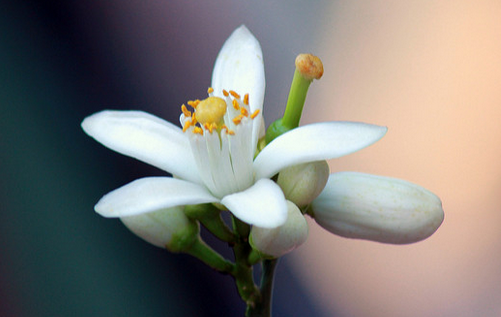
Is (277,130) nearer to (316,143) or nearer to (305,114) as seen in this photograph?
(316,143)

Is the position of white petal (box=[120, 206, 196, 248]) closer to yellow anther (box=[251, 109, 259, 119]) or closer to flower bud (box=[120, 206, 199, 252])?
Answer: flower bud (box=[120, 206, 199, 252])

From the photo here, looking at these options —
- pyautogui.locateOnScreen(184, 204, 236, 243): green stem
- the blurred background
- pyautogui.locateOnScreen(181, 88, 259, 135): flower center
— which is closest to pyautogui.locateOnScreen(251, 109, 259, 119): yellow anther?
pyautogui.locateOnScreen(181, 88, 259, 135): flower center

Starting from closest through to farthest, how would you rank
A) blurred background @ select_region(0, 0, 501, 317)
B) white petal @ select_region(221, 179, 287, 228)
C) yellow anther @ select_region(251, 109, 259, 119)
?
white petal @ select_region(221, 179, 287, 228) < yellow anther @ select_region(251, 109, 259, 119) < blurred background @ select_region(0, 0, 501, 317)

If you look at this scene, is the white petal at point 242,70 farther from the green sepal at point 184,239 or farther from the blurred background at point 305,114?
the blurred background at point 305,114

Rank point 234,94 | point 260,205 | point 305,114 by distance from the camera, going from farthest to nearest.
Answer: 1. point 305,114
2. point 234,94
3. point 260,205

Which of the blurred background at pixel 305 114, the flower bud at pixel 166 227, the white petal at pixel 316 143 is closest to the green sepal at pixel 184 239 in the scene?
the flower bud at pixel 166 227

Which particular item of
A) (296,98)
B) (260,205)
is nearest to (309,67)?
(296,98)

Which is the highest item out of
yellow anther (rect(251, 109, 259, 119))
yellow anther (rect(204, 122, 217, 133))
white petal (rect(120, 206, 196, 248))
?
yellow anther (rect(251, 109, 259, 119))
